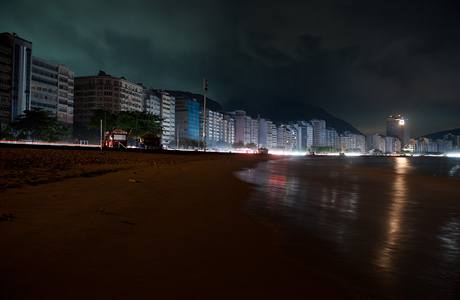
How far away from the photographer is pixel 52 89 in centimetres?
12562

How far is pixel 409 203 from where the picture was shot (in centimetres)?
1333

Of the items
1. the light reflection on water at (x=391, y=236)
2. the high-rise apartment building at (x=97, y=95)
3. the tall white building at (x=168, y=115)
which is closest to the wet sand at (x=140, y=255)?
the light reflection on water at (x=391, y=236)

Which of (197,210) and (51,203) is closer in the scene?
(51,203)

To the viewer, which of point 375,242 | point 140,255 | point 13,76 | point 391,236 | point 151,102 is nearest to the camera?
point 140,255

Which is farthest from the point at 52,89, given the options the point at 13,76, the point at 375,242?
the point at 375,242

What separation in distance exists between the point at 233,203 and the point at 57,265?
719cm

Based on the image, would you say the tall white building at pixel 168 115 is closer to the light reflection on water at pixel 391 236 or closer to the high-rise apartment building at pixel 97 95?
the high-rise apartment building at pixel 97 95

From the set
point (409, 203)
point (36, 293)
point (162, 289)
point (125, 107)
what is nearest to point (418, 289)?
point (162, 289)

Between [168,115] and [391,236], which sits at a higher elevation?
[168,115]

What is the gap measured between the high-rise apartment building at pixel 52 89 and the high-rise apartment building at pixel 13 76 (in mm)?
7879

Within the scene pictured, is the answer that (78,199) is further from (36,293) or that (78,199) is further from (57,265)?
(36,293)

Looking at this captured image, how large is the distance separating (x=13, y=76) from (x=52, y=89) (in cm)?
1837

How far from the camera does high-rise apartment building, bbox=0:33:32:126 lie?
106m

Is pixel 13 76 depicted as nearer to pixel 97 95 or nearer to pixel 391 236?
pixel 97 95
